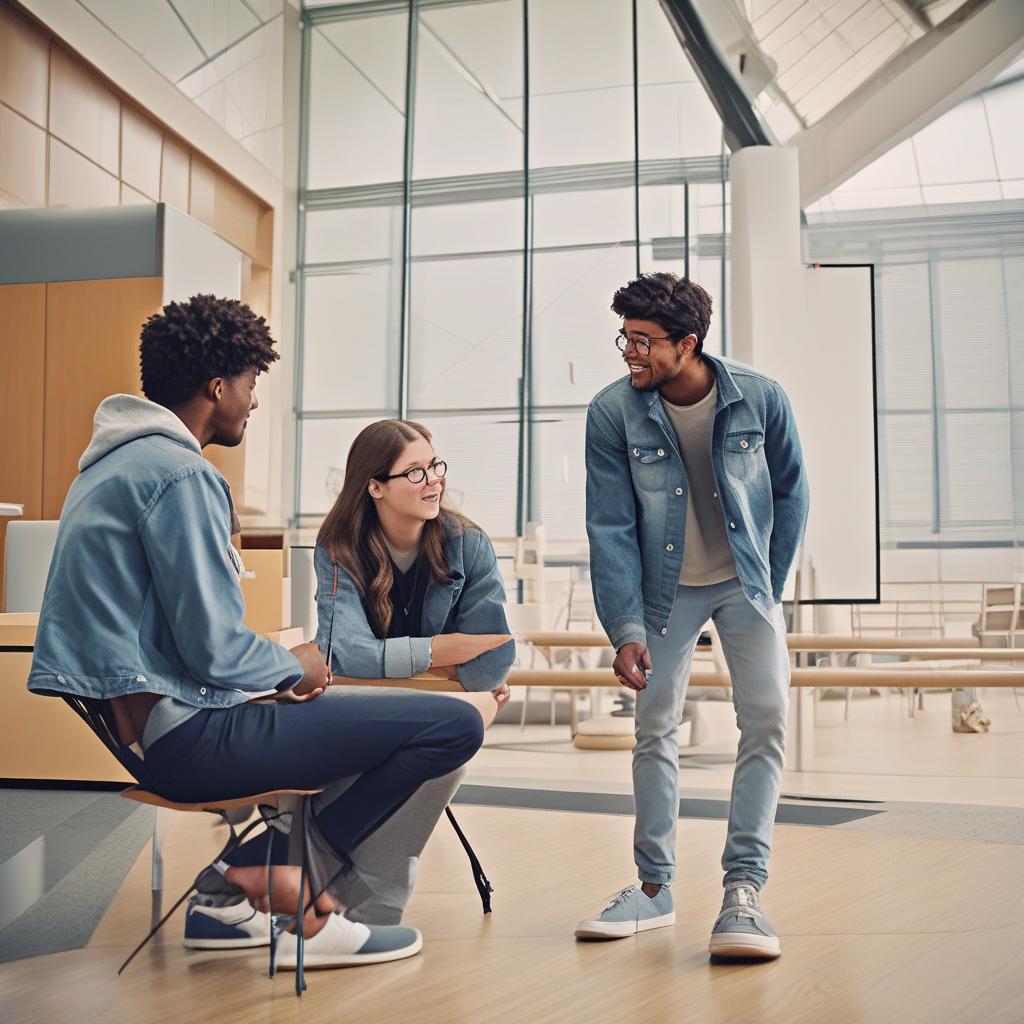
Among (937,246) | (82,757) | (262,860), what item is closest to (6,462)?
(82,757)

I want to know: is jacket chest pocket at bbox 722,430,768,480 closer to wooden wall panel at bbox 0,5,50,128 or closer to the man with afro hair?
the man with afro hair

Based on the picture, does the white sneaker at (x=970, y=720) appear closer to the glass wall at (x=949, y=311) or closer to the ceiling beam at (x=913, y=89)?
the ceiling beam at (x=913, y=89)

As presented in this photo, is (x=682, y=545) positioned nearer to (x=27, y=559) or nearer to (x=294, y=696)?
(x=294, y=696)

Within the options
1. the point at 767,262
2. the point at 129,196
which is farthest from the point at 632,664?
the point at 129,196

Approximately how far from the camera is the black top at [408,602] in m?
2.58

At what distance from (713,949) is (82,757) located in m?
2.95

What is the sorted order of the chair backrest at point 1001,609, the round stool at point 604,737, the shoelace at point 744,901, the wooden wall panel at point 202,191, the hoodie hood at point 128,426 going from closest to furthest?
1. the hoodie hood at point 128,426
2. the shoelace at point 744,901
3. the round stool at point 604,737
4. the chair backrest at point 1001,609
5. the wooden wall panel at point 202,191

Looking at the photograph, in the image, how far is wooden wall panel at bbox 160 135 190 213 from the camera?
30.4ft

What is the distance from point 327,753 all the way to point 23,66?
22.5 ft

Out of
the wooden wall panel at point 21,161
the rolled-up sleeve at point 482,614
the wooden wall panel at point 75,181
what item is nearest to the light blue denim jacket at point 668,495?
the rolled-up sleeve at point 482,614

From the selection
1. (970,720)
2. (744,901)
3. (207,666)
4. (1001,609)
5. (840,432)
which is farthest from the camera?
(1001,609)

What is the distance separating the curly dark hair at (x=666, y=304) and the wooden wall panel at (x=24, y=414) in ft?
17.5

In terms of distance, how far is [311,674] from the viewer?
6.93 feet

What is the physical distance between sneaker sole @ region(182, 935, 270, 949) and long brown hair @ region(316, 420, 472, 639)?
2.15 feet
